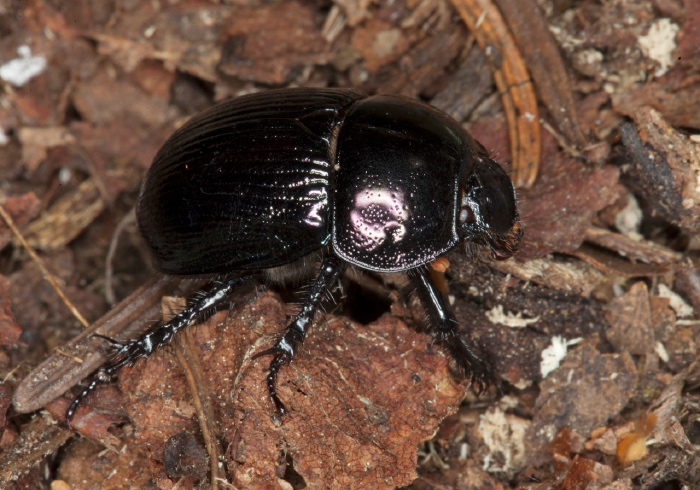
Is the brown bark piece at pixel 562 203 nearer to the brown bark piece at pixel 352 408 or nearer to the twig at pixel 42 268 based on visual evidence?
the brown bark piece at pixel 352 408

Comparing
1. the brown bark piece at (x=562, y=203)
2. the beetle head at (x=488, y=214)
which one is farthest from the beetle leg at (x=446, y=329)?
the brown bark piece at (x=562, y=203)

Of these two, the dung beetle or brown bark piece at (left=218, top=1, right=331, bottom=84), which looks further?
brown bark piece at (left=218, top=1, right=331, bottom=84)

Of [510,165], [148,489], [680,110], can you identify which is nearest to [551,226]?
[510,165]

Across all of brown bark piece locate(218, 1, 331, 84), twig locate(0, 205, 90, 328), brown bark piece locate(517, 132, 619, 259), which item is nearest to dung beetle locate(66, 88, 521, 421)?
brown bark piece locate(517, 132, 619, 259)

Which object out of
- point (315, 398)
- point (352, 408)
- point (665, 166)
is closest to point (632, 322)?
point (665, 166)

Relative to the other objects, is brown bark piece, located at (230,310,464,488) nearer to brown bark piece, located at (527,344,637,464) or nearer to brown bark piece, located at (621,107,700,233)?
brown bark piece, located at (527,344,637,464)

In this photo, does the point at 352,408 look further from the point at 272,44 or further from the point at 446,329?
the point at 272,44
